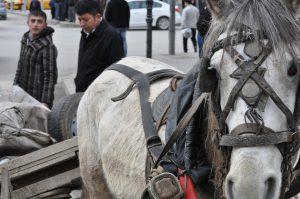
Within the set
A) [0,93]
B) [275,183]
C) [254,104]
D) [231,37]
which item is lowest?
[0,93]

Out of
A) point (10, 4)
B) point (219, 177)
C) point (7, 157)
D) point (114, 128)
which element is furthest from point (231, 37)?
point (10, 4)

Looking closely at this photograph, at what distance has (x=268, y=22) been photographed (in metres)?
3.21

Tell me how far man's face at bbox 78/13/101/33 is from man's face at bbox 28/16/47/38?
2.19 ft

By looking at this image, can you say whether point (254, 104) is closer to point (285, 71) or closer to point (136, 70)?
point (285, 71)

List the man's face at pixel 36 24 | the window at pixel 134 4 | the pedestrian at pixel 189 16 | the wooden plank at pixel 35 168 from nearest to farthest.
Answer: the wooden plank at pixel 35 168
the man's face at pixel 36 24
the pedestrian at pixel 189 16
the window at pixel 134 4

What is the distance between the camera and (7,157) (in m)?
5.77

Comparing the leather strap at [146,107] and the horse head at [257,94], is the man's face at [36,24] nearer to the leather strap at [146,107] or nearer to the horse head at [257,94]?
the leather strap at [146,107]

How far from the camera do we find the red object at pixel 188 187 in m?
3.56

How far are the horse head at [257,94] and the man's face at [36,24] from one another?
14.1ft

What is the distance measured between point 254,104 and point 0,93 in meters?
4.09

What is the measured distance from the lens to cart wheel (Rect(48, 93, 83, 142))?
5.89 m

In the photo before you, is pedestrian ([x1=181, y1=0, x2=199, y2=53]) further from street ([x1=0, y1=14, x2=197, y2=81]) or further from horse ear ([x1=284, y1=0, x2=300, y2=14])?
horse ear ([x1=284, y1=0, x2=300, y2=14])

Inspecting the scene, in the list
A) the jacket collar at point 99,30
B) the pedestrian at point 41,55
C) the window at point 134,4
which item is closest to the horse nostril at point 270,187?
the jacket collar at point 99,30

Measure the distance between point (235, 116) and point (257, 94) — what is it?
0.44 feet
